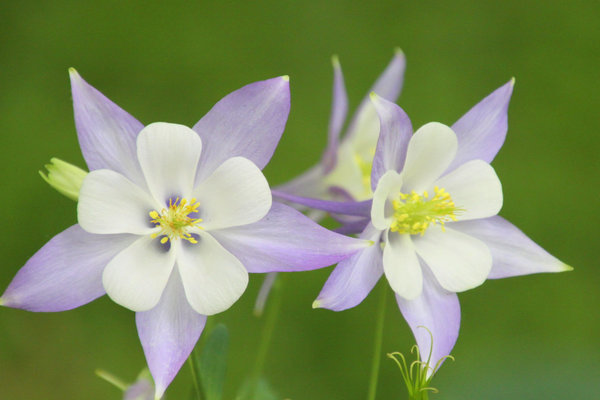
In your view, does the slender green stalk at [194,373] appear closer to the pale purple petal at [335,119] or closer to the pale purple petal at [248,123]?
the pale purple petal at [248,123]

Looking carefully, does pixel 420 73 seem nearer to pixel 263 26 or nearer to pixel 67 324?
pixel 263 26

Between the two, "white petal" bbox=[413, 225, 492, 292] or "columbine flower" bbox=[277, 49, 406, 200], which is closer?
"white petal" bbox=[413, 225, 492, 292]

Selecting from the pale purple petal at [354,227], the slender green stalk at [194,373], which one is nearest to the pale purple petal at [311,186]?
the pale purple petal at [354,227]

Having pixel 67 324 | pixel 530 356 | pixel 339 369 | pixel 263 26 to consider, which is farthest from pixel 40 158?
pixel 530 356

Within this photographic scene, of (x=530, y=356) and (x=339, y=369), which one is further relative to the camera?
(x=339, y=369)

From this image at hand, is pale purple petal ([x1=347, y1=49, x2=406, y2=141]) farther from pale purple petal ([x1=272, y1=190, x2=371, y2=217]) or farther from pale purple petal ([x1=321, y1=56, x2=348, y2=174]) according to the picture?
pale purple petal ([x1=272, y1=190, x2=371, y2=217])

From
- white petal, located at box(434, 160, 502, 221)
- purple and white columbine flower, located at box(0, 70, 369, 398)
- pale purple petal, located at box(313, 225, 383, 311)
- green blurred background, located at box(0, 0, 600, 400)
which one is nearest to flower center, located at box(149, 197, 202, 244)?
purple and white columbine flower, located at box(0, 70, 369, 398)
